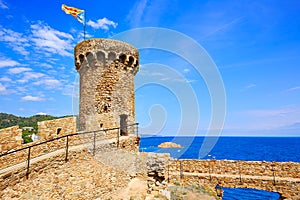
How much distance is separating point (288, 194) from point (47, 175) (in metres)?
15.9

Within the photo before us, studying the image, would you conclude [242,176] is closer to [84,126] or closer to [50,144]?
[84,126]

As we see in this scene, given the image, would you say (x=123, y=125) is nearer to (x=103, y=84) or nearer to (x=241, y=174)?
(x=103, y=84)

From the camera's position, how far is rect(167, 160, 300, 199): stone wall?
1494cm

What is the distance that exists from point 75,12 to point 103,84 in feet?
20.2

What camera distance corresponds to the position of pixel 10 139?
7.53 meters

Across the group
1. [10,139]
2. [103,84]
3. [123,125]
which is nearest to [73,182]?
[10,139]

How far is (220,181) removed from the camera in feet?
53.9

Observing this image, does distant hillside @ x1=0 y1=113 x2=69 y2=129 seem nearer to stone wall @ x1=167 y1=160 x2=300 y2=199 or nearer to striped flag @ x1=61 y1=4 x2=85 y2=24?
striped flag @ x1=61 y1=4 x2=85 y2=24

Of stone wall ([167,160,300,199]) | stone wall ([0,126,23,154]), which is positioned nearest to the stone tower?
stone wall ([0,126,23,154])

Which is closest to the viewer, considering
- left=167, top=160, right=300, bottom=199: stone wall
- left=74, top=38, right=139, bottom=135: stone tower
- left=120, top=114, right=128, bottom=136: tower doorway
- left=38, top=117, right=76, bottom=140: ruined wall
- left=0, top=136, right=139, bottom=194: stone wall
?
left=0, top=136, right=139, bottom=194: stone wall

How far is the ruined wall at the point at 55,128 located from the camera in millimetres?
8969

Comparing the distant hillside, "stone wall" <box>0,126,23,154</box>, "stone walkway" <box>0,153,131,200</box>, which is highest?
the distant hillside

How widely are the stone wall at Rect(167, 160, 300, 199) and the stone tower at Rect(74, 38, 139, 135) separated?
6612 millimetres

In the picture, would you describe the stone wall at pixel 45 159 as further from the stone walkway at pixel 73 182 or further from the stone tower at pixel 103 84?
the stone tower at pixel 103 84
